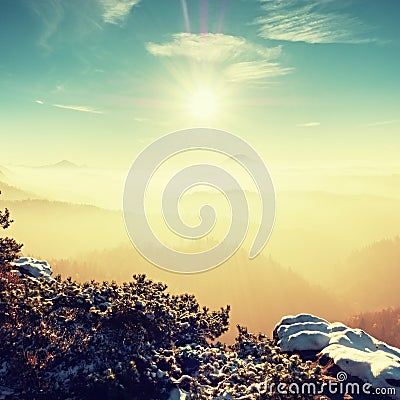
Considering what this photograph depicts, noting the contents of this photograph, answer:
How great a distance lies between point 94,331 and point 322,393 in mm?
13184

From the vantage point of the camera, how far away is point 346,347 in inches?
888

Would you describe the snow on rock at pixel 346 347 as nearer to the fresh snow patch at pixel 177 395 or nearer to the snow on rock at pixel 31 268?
the fresh snow patch at pixel 177 395

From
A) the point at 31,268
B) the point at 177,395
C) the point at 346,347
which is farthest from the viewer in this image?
the point at 31,268

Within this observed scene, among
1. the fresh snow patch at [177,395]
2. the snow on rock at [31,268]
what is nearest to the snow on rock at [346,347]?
the fresh snow patch at [177,395]

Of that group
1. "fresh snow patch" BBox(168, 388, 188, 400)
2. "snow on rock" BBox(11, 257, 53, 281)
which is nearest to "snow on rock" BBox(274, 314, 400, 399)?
"fresh snow patch" BBox(168, 388, 188, 400)

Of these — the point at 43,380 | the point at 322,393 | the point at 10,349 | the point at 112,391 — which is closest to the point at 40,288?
the point at 10,349

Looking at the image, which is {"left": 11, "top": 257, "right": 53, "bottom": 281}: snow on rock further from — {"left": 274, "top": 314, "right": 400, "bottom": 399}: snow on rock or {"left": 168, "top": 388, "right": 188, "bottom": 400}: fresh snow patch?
{"left": 274, "top": 314, "right": 400, "bottom": 399}: snow on rock

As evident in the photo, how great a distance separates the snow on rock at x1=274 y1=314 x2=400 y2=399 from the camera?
65.2 feet

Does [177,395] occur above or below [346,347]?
below

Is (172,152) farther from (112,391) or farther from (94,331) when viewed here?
(112,391)

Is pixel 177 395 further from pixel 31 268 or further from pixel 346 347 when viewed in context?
pixel 31 268

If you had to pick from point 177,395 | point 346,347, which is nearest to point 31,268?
point 177,395

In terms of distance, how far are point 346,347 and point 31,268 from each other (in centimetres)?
2373

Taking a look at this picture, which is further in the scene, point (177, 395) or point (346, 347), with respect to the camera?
point (346, 347)
